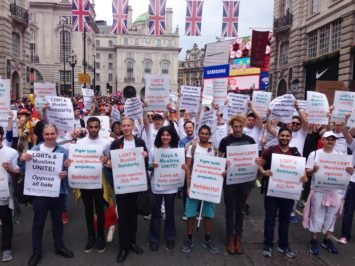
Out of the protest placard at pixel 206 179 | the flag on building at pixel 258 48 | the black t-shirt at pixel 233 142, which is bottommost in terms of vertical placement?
the protest placard at pixel 206 179

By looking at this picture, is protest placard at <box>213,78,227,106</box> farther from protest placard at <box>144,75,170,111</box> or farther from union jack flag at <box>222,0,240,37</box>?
union jack flag at <box>222,0,240,37</box>

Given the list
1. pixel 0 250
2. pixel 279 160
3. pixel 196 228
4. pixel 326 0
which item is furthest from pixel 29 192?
pixel 326 0

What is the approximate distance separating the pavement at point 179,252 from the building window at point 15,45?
33792 mm

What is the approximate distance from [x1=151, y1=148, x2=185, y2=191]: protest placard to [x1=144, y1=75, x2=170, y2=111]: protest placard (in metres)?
2.24

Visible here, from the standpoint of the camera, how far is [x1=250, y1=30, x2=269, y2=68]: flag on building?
20.9 meters

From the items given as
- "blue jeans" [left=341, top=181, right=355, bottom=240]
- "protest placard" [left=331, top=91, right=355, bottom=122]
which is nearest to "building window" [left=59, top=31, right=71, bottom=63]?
"protest placard" [left=331, top=91, right=355, bottom=122]

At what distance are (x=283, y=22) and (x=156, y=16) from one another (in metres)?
16.6

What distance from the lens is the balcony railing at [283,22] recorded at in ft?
99.3

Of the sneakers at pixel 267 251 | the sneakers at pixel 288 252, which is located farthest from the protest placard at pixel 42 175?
the sneakers at pixel 288 252

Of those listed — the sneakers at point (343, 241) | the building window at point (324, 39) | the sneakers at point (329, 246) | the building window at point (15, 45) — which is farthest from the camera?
the building window at point (15, 45)

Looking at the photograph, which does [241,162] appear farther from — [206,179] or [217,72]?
[217,72]

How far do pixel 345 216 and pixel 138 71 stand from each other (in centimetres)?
11188

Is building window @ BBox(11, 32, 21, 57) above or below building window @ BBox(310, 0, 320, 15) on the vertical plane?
below

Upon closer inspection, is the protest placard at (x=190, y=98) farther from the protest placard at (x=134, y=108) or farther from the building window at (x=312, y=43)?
the building window at (x=312, y=43)
